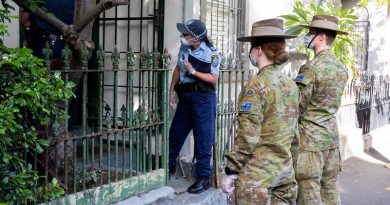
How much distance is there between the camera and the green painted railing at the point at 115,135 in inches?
156

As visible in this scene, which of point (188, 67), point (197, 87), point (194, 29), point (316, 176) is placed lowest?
point (316, 176)

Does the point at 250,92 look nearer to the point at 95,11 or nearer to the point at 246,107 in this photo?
the point at 246,107

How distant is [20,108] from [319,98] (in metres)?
2.49

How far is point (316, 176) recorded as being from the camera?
438cm

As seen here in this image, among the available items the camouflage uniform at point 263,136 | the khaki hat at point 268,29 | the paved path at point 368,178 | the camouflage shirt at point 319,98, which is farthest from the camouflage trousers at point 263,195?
the paved path at point 368,178

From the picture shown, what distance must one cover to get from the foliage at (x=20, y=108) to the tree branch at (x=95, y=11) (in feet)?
2.34

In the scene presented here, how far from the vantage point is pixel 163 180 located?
5.02 metres

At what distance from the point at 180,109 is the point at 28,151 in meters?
2.14

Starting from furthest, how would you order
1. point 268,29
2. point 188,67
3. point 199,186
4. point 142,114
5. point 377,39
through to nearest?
point 377,39, point 199,186, point 188,67, point 142,114, point 268,29

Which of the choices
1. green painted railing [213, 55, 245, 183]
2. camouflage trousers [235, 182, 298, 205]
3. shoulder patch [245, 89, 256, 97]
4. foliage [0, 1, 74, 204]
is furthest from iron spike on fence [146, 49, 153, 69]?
camouflage trousers [235, 182, 298, 205]

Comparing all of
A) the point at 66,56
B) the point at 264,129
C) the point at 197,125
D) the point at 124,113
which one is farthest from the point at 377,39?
the point at 66,56

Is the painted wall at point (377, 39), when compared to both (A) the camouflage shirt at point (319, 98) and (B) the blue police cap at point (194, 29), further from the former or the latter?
(A) the camouflage shirt at point (319, 98)

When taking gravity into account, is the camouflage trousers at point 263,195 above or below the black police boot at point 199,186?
above

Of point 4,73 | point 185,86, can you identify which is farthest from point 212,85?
point 4,73
